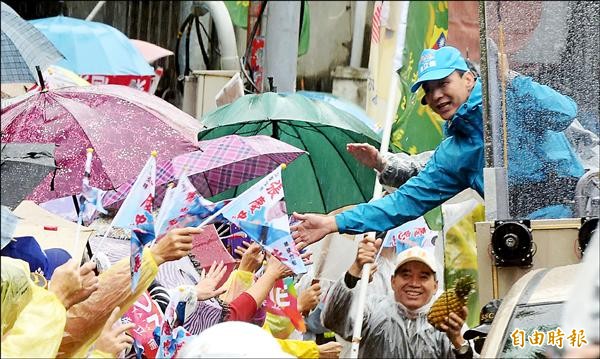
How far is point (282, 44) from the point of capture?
11.1 m

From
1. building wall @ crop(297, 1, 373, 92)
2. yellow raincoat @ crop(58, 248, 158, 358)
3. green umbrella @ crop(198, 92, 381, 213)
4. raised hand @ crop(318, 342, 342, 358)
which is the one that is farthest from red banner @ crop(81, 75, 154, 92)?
building wall @ crop(297, 1, 373, 92)

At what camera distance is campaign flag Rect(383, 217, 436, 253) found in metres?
9.10

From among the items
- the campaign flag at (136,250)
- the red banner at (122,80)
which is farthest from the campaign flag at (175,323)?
the red banner at (122,80)

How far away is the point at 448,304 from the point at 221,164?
59.0 inches

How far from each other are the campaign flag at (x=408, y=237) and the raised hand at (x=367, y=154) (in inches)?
39.0

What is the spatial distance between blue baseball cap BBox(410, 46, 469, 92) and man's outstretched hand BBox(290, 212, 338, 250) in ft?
3.02

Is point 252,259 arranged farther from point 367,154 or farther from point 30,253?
point 30,253

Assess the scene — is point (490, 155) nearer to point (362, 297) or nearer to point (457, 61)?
point (457, 61)

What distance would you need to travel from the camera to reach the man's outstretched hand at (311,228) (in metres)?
7.47

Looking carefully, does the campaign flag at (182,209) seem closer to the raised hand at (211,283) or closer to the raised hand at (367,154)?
the raised hand at (211,283)

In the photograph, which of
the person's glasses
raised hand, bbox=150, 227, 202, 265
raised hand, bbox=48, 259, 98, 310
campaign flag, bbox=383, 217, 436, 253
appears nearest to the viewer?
raised hand, bbox=48, 259, 98, 310

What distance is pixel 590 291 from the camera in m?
4.12

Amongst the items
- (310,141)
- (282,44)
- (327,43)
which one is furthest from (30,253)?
(327,43)

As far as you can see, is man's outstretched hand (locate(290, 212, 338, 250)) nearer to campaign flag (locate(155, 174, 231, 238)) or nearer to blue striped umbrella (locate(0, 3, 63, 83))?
campaign flag (locate(155, 174, 231, 238))
